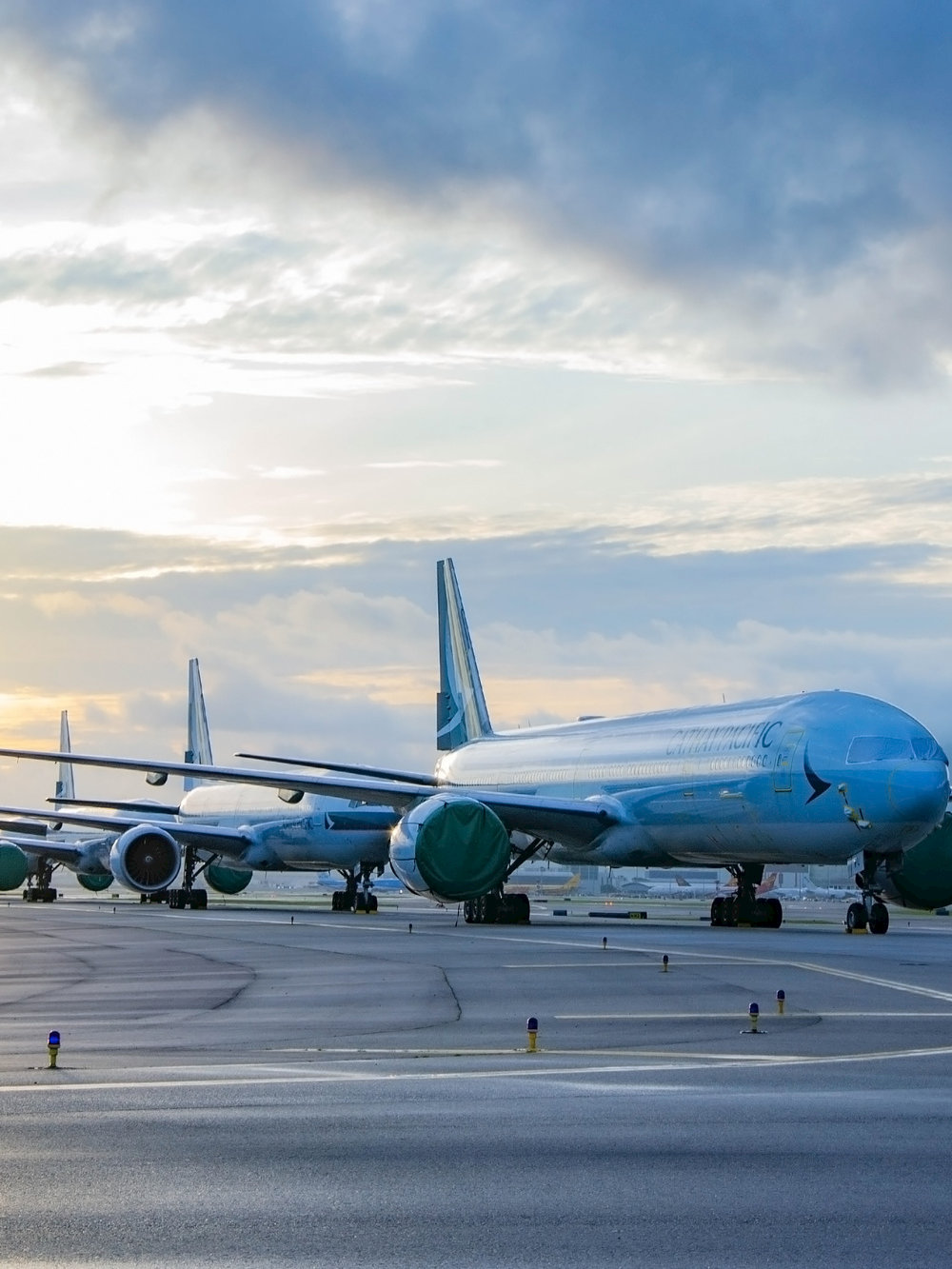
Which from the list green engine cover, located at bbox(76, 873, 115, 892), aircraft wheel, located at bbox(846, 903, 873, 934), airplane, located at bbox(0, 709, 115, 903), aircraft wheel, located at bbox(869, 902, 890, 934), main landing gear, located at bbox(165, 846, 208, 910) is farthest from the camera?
green engine cover, located at bbox(76, 873, 115, 892)

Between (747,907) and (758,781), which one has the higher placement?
(758,781)

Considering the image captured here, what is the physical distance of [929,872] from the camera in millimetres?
42281

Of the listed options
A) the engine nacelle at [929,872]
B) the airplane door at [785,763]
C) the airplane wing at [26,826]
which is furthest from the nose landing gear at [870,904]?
the airplane wing at [26,826]

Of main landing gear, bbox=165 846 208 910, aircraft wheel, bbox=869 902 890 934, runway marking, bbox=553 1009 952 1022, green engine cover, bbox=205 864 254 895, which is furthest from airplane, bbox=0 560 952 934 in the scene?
green engine cover, bbox=205 864 254 895

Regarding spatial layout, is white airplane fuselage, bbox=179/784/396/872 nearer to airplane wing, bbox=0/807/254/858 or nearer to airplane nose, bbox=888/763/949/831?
airplane wing, bbox=0/807/254/858

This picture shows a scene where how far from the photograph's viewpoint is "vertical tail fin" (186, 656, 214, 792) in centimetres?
8506

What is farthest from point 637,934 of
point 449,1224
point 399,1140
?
point 449,1224

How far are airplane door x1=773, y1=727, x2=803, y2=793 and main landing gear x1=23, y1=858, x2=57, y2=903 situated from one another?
1868 inches

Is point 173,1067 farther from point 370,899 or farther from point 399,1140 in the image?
point 370,899

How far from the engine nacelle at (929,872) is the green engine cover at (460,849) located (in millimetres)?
9530

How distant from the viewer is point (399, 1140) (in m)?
9.95

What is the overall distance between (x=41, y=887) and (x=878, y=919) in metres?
52.3

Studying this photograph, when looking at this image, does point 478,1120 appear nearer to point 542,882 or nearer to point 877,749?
point 877,749

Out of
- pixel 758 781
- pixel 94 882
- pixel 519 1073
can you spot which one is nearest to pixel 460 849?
pixel 758 781
